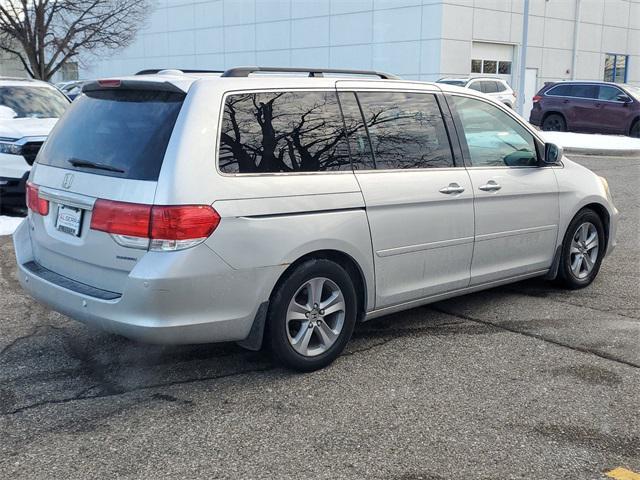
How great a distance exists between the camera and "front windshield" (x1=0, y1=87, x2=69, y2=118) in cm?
1040

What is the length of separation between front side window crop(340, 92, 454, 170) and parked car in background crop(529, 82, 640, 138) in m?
17.6

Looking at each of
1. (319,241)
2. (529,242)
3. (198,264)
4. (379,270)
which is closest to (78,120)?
(198,264)

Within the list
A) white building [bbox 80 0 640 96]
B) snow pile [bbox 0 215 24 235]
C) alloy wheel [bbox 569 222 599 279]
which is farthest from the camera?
white building [bbox 80 0 640 96]

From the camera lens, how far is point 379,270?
4.63m

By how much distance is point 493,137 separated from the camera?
5.55 meters

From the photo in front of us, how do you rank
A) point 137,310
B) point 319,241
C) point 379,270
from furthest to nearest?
point 379,270
point 319,241
point 137,310

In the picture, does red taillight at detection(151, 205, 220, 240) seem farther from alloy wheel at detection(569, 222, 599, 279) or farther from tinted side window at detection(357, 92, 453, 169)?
alloy wheel at detection(569, 222, 599, 279)

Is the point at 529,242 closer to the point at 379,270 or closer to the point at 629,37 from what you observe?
the point at 379,270

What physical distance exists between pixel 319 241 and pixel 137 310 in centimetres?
112

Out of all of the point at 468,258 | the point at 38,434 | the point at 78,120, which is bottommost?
the point at 38,434

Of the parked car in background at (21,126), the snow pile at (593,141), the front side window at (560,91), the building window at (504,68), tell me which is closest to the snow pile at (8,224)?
the parked car in background at (21,126)

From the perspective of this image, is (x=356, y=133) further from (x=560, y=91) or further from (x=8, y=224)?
(x=560, y=91)

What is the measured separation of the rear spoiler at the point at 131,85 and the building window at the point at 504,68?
101 ft

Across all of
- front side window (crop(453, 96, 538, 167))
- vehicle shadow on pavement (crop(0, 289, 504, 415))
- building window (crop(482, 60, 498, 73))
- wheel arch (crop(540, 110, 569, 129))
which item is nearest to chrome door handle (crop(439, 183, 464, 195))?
front side window (crop(453, 96, 538, 167))
